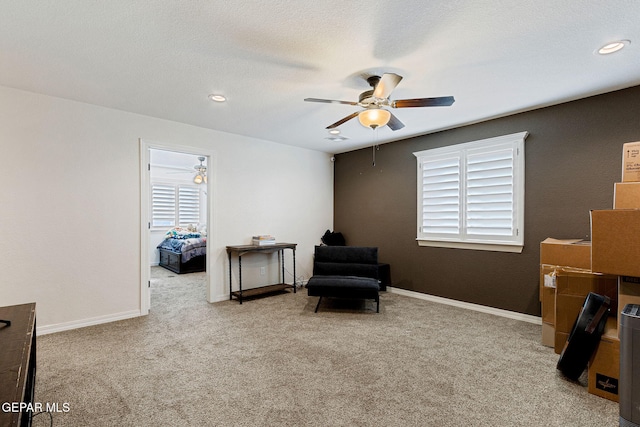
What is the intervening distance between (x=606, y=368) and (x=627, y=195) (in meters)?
1.23

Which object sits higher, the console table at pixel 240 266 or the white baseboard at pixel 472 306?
the console table at pixel 240 266

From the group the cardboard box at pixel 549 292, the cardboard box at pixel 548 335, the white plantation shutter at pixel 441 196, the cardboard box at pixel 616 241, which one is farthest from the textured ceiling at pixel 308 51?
the cardboard box at pixel 548 335

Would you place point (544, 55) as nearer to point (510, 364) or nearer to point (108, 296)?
point (510, 364)

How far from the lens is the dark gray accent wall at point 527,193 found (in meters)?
3.20

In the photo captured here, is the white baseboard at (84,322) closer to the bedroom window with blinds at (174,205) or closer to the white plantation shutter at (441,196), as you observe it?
the white plantation shutter at (441,196)

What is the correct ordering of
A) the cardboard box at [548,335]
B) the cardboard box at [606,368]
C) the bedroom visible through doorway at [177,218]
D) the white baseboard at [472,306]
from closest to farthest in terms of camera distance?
A: the cardboard box at [606,368] → the cardboard box at [548,335] → the white baseboard at [472,306] → the bedroom visible through doorway at [177,218]

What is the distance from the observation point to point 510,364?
8.61 feet

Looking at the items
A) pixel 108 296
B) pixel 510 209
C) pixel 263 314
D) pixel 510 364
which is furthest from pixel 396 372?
pixel 108 296

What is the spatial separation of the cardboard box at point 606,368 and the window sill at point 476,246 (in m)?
1.69

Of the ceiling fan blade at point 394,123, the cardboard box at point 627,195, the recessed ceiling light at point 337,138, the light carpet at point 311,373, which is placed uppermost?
the recessed ceiling light at point 337,138

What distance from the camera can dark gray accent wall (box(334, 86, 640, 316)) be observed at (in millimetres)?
3201

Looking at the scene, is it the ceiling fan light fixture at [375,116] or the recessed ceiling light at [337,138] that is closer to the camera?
the ceiling fan light fixture at [375,116]

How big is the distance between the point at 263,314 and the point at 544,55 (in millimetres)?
3900

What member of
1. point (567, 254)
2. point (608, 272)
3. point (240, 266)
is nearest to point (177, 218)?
point (240, 266)
